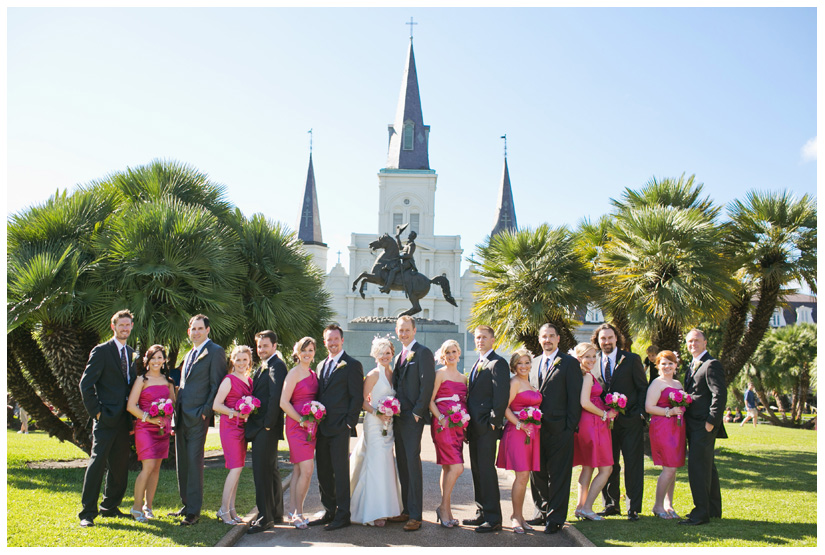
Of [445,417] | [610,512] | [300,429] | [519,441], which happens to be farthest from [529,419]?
[300,429]

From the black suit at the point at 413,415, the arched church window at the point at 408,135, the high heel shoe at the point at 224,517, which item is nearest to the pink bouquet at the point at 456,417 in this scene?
the black suit at the point at 413,415

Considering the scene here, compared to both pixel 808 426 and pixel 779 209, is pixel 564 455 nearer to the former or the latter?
pixel 779 209

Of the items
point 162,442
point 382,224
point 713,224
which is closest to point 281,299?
point 162,442

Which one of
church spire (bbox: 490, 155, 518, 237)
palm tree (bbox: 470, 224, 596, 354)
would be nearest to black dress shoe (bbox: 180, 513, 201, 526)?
palm tree (bbox: 470, 224, 596, 354)

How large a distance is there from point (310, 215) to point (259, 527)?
6582cm

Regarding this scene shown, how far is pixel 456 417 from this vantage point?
22.5 ft

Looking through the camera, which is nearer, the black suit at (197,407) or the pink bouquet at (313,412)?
the pink bouquet at (313,412)

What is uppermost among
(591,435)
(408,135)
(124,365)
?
(408,135)

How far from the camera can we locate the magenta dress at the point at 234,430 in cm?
714

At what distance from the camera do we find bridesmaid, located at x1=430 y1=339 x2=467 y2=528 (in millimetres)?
6973

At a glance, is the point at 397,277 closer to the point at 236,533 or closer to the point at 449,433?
the point at 449,433

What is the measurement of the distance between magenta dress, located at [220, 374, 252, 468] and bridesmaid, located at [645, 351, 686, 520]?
14.8 ft

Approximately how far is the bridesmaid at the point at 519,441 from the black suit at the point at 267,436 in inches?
93.1

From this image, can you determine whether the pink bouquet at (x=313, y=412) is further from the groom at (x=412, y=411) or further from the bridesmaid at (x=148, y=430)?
the bridesmaid at (x=148, y=430)
